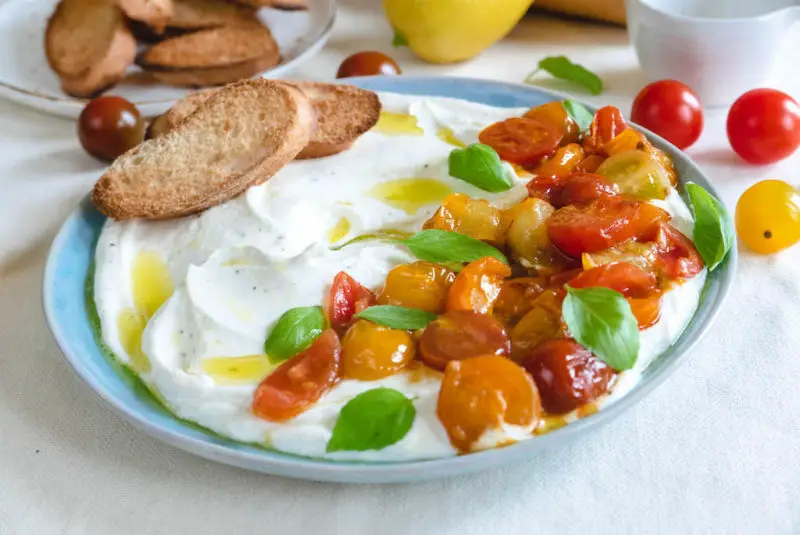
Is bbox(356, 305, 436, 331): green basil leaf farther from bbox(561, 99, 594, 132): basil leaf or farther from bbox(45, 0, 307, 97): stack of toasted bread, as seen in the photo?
bbox(45, 0, 307, 97): stack of toasted bread

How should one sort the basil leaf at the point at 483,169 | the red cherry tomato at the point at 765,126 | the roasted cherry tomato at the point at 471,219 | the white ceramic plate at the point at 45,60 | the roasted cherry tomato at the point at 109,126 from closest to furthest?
1. the roasted cherry tomato at the point at 471,219
2. the basil leaf at the point at 483,169
3. the red cherry tomato at the point at 765,126
4. the roasted cherry tomato at the point at 109,126
5. the white ceramic plate at the point at 45,60

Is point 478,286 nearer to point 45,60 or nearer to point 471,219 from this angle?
point 471,219

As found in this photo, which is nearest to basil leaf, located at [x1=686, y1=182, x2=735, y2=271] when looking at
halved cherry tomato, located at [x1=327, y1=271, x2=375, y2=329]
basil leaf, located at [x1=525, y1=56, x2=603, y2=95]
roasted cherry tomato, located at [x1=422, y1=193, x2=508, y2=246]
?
roasted cherry tomato, located at [x1=422, y1=193, x2=508, y2=246]

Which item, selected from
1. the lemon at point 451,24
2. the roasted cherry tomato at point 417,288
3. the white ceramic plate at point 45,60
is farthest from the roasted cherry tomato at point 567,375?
the lemon at point 451,24

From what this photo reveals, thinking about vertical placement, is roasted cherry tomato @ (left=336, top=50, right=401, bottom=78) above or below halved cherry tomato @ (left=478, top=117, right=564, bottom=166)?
below

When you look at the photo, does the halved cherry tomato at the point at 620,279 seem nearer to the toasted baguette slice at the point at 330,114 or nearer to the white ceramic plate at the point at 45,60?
the toasted baguette slice at the point at 330,114

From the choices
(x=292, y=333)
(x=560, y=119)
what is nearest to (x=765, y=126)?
(x=560, y=119)

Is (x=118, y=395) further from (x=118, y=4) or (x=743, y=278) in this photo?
(x=118, y=4)
